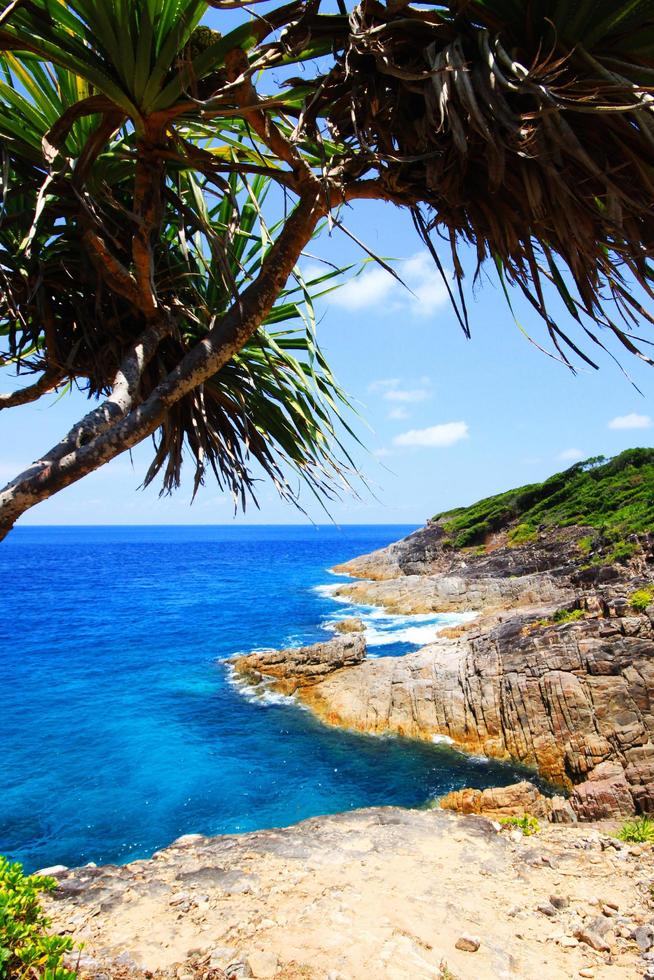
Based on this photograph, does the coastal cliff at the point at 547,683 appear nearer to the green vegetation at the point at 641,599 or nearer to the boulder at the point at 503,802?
the green vegetation at the point at 641,599

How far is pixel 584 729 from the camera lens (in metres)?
10.1

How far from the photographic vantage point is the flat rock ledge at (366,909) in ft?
9.58

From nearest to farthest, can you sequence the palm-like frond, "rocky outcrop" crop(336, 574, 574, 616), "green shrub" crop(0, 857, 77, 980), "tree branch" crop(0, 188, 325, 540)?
1. the palm-like frond
2. "tree branch" crop(0, 188, 325, 540)
3. "green shrub" crop(0, 857, 77, 980)
4. "rocky outcrop" crop(336, 574, 574, 616)

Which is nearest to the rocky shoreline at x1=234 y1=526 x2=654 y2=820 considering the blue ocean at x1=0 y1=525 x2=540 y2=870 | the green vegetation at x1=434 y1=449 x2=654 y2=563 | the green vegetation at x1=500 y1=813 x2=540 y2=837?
the blue ocean at x1=0 y1=525 x2=540 y2=870

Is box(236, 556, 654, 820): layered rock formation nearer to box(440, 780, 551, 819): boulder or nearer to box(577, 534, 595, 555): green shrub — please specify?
box(440, 780, 551, 819): boulder

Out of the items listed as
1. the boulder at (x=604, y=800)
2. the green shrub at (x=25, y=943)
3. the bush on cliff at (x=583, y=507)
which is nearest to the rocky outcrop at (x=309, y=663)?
the boulder at (x=604, y=800)

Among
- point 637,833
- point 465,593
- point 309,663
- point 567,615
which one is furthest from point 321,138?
point 465,593

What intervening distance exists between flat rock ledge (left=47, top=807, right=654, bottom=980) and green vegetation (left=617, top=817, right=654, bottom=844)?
0.28 m

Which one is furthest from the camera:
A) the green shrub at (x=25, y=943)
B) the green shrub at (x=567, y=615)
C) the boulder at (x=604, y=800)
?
the green shrub at (x=567, y=615)

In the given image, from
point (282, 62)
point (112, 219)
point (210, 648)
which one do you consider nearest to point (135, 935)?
point (112, 219)

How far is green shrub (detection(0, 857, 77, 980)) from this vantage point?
6.39 feet

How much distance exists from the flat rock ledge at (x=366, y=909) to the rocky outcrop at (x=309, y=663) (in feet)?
32.3

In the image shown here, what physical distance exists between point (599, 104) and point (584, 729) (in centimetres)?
1087

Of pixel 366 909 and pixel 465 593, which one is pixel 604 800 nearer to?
pixel 366 909
